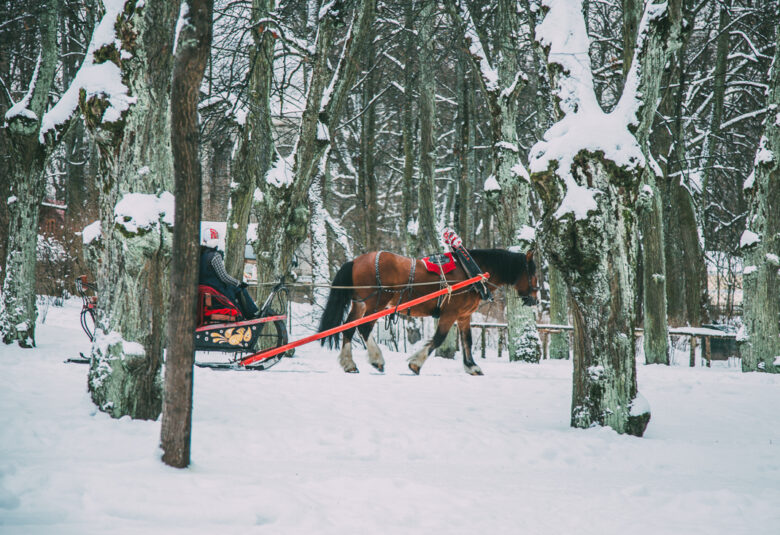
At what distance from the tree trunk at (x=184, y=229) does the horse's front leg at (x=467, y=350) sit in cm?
521

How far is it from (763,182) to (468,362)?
18.6 feet

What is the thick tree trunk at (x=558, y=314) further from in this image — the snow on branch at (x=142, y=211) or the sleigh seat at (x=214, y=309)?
the snow on branch at (x=142, y=211)

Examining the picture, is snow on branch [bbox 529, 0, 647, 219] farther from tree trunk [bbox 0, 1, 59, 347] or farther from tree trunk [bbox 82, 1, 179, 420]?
tree trunk [bbox 0, 1, 59, 347]

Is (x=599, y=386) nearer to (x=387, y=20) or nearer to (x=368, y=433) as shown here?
(x=368, y=433)

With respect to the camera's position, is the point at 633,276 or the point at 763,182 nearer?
the point at 633,276

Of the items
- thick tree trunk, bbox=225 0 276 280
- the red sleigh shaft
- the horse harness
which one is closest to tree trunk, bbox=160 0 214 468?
the red sleigh shaft

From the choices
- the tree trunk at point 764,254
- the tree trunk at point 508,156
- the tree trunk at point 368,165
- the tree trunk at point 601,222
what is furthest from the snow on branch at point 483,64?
the tree trunk at point 368,165

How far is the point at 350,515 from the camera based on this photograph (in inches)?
125

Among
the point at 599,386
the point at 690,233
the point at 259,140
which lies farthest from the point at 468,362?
the point at 690,233

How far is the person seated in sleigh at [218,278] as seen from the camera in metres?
7.25

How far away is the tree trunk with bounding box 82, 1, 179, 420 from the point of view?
15.9ft

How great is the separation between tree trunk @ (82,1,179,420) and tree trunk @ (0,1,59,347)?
5437 millimetres

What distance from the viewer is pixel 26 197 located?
9.59 meters

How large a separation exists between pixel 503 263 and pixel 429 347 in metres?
1.64
